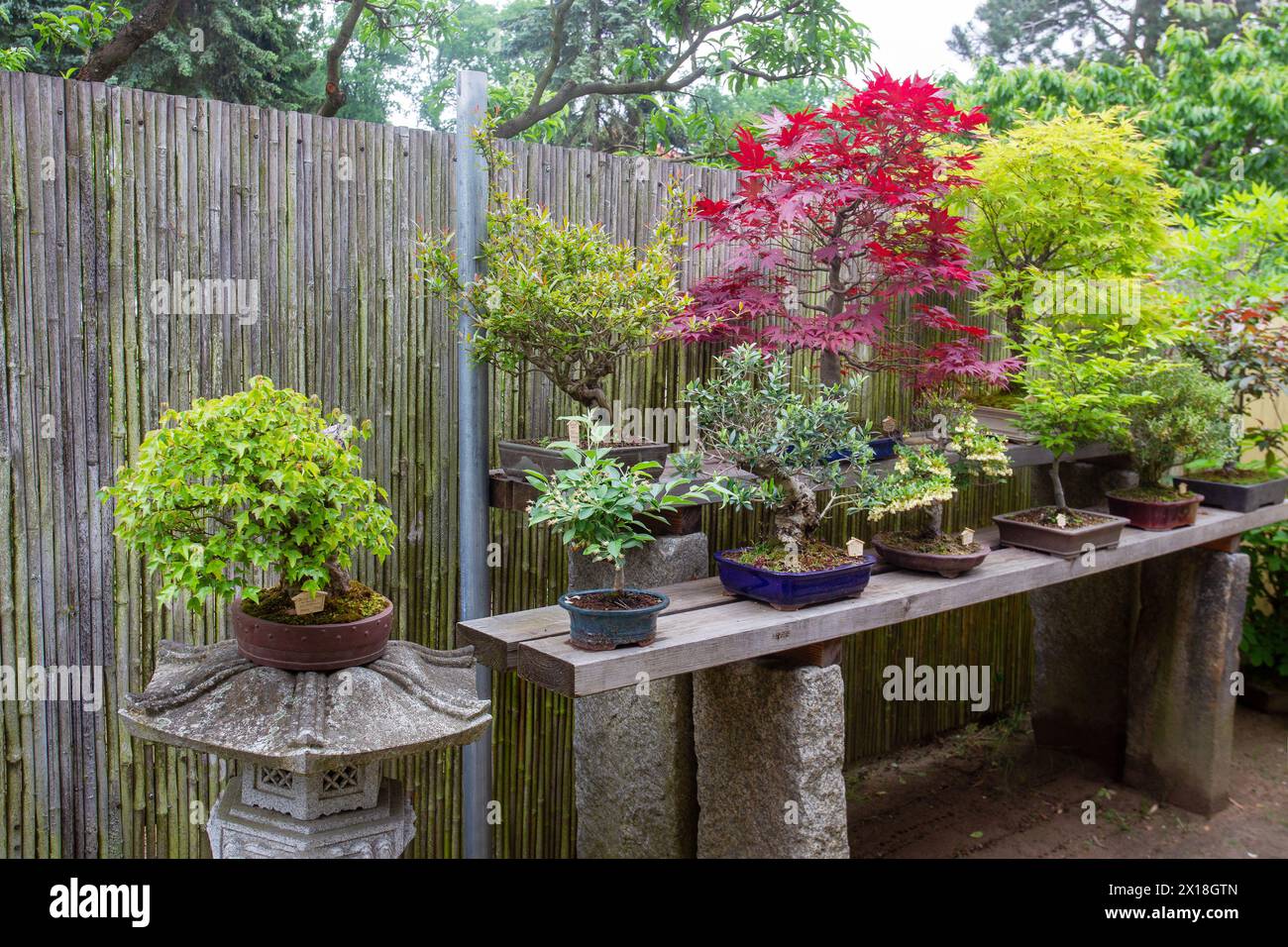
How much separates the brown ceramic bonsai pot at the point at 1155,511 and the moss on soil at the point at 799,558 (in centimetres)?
167

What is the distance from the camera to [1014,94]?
27.1 feet

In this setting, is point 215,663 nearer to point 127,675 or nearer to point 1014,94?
point 127,675

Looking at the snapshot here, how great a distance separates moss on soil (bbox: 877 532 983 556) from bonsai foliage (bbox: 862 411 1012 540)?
0.02 meters

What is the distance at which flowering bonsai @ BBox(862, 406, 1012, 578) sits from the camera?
112 inches

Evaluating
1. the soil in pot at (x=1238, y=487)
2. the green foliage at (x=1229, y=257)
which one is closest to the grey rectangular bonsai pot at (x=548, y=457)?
the soil in pot at (x=1238, y=487)

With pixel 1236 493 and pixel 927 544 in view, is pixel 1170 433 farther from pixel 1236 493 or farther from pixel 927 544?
pixel 927 544

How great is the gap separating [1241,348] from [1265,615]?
6.93 ft

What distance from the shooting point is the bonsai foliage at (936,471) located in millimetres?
2820

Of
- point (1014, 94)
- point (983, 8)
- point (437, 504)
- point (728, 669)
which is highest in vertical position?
point (983, 8)

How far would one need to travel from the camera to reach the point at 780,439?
2.63 m

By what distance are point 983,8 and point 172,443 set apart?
56.2ft

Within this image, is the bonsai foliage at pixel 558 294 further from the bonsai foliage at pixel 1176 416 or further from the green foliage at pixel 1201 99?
the green foliage at pixel 1201 99

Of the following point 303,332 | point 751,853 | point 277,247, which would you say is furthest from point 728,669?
point 277,247

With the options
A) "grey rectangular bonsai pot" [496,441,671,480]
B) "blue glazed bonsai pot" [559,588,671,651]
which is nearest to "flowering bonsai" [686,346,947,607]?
"grey rectangular bonsai pot" [496,441,671,480]
